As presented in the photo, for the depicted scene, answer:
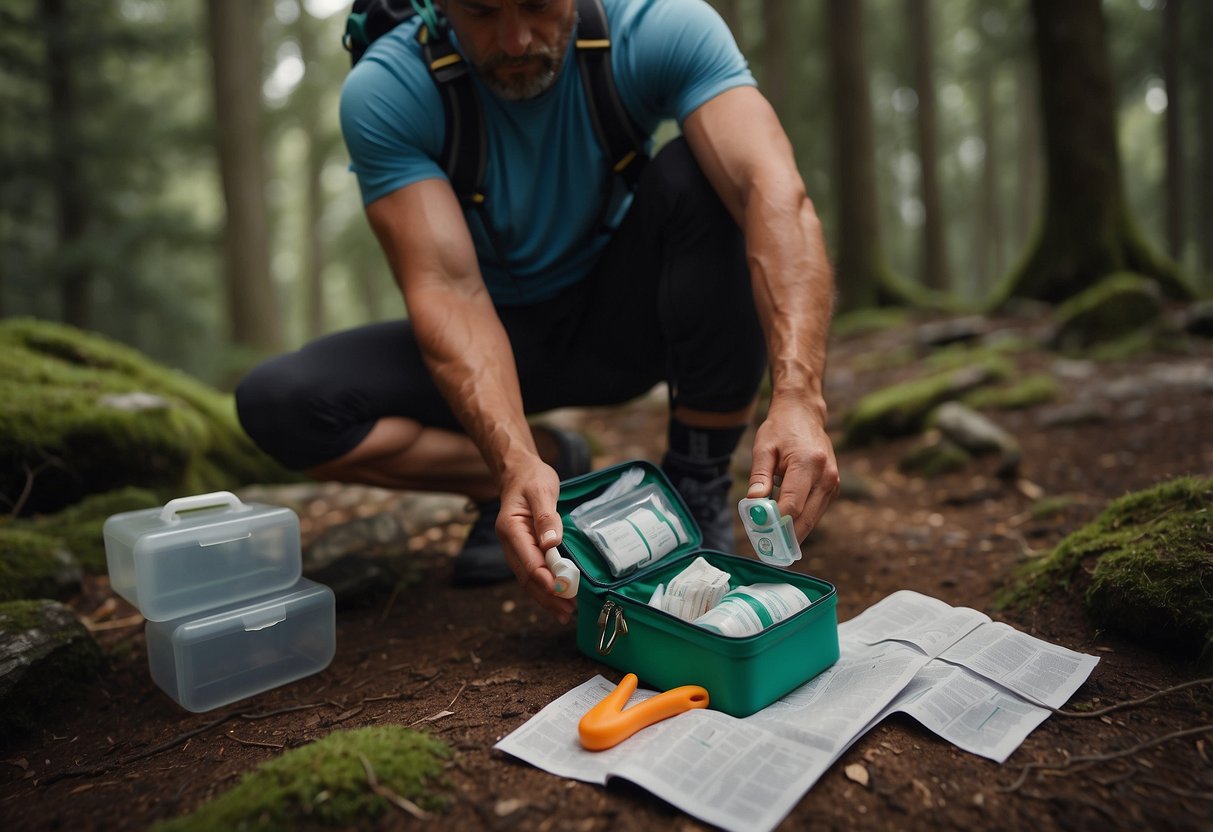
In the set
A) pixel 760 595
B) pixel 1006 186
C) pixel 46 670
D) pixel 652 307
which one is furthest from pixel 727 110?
pixel 1006 186

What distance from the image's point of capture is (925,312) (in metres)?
8.59

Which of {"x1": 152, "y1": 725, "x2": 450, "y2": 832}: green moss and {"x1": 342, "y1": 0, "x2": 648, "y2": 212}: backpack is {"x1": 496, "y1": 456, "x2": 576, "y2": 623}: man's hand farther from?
{"x1": 342, "y1": 0, "x2": 648, "y2": 212}: backpack

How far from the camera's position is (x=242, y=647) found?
77.6 inches

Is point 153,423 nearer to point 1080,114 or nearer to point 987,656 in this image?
point 987,656

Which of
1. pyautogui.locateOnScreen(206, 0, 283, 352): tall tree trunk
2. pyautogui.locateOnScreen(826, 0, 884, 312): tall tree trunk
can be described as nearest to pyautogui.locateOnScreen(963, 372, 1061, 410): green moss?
pyautogui.locateOnScreen(826, 0, 884, 312): tall tree trunk

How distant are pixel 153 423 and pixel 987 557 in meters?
3.15

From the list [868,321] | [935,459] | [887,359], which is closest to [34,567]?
[935,459]

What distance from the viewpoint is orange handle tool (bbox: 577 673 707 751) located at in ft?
4.91

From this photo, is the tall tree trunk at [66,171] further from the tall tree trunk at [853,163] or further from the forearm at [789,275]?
the forearm at [789,275]

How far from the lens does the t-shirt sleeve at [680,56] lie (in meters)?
2.27

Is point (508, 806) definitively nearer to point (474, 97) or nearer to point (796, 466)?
point (796, 466)

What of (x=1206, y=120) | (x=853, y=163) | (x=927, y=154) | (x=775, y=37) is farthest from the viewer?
(x=1206, y=120)

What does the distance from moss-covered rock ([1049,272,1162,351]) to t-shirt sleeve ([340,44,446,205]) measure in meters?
4.83

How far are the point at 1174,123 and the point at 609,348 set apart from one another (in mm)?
12099
